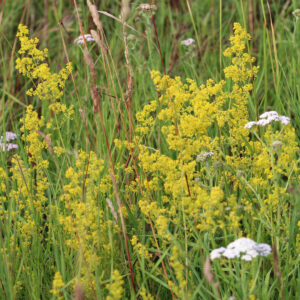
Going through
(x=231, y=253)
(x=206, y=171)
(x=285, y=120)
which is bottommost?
(x=231, y=253)

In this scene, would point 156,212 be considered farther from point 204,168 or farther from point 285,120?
point 285,120

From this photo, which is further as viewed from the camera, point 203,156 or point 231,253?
point 203,156

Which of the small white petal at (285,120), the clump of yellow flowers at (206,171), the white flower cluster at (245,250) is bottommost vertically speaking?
the white flower cluster at (245,250)

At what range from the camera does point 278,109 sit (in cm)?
313

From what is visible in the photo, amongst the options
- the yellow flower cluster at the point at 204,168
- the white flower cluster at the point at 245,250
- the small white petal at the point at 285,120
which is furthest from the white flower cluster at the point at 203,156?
the white flower cluster at the point at 245,250

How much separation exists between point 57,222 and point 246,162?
98 centimetres

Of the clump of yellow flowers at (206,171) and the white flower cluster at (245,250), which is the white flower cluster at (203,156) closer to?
the clump of yellow flowers at (206,171)

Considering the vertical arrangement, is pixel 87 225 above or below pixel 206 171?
below

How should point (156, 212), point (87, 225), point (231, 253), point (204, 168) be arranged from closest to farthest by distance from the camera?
point (231, 253) → point (87, 225) → point (156, 212) → point (204, 168)

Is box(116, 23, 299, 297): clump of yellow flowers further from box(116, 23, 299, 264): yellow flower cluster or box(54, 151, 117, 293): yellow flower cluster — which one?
box(54, 151, 117, 293): yellow flower cluster

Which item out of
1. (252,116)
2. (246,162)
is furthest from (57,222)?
(252,116)

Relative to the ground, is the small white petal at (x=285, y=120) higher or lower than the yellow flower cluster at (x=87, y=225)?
higher

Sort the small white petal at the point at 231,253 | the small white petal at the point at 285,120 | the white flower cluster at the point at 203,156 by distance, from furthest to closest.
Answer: the white flower cluster at the point at 203,156 < the small white petal at the point at 285,120 < the small white petal at the point at 231,253

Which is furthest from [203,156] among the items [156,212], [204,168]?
[156,212]
